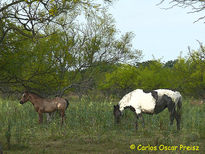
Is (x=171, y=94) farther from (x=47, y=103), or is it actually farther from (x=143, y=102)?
(x=47, y=103)

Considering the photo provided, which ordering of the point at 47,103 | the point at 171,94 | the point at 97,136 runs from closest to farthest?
1. the point at 97,136
2. the point at 171,94
3. the point at 47,103

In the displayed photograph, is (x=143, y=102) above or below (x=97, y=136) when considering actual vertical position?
above

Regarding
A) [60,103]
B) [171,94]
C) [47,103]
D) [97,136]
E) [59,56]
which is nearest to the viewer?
[97,136]

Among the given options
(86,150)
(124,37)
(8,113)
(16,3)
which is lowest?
(86,150)

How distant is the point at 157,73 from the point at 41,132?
39.5 meters

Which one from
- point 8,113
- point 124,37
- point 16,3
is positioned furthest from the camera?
point 124,37

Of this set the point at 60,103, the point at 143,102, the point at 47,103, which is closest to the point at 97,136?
the point at 143,102

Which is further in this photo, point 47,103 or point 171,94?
point 47,103

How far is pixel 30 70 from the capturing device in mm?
13891

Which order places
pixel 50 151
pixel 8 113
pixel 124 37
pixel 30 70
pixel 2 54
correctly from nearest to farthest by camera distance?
pixel 50 151 → pixel 2 54 → pixel 30 70 → pixel 8 113 → pixel 124 37

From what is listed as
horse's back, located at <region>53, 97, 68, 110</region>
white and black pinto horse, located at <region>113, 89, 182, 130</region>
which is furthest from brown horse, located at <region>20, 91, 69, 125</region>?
white and black pinto horse, located at <region>113, 89, 182, 130</region>

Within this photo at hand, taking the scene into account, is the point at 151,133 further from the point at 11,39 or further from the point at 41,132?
the point at 11,39

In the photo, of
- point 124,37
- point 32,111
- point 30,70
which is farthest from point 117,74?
point 30,70

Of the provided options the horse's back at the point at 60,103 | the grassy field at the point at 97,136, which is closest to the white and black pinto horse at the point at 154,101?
the grassy field at the point at 97,136
